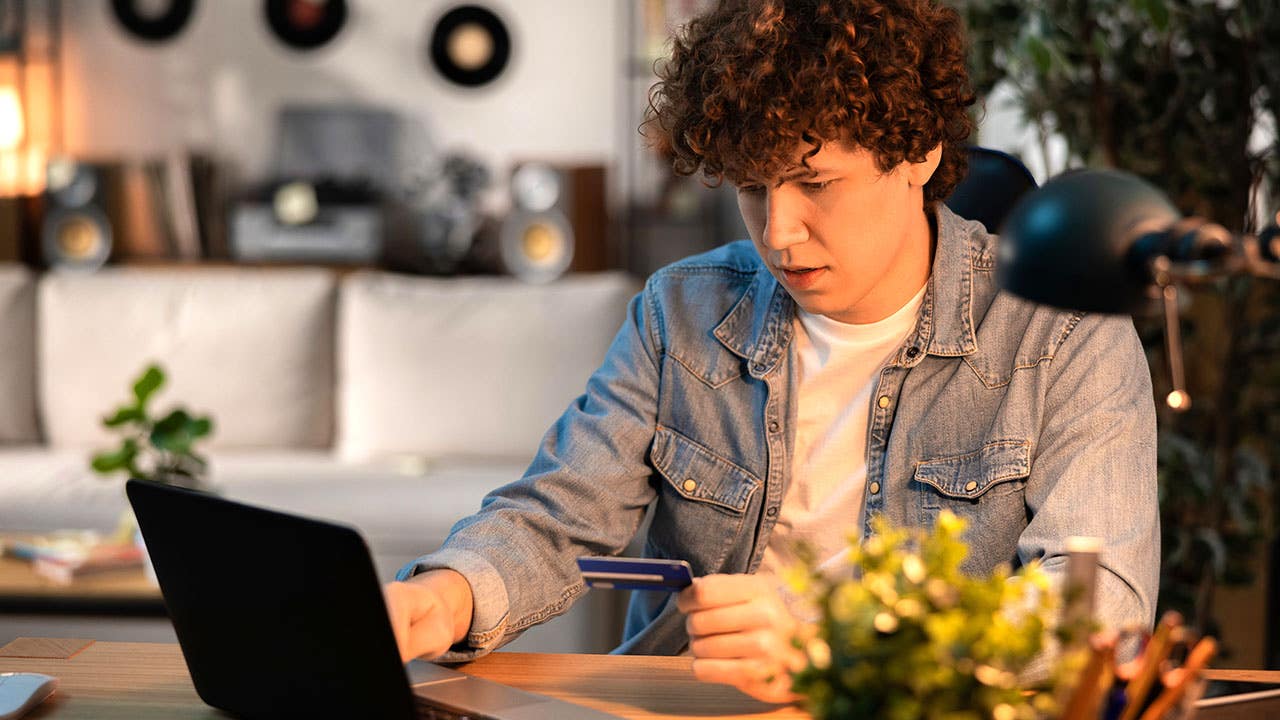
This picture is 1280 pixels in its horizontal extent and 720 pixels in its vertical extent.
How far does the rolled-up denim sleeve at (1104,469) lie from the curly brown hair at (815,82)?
0.23 metres

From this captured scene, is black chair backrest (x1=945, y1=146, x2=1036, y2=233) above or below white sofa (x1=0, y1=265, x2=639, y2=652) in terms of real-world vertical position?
above

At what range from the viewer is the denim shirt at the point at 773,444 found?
107 cm

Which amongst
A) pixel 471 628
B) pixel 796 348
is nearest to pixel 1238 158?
pixel 796 348

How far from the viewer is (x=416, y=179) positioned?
5.07 m

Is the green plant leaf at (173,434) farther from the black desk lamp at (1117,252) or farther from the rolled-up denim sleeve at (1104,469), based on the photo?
the black desk lamp at (1117,252)

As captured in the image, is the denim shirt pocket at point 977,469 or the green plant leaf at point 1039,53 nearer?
the denim shirt pocket at point 977,469

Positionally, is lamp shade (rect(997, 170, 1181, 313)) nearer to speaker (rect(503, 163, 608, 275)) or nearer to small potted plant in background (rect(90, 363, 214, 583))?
small potted plant in background (rect(90, 363, 214, 583))

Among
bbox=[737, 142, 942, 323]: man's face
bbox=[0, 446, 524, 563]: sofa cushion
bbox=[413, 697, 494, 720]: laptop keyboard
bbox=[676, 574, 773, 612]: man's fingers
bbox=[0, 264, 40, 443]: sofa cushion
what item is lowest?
bbox=[0, 446, 524, 563]: sofa cushion

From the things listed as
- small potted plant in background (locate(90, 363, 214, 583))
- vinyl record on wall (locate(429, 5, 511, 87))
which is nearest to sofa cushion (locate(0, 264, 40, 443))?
small potted plant in background (locate(90, 363, 214, 583))

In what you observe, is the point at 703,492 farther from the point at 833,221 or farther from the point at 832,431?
the point at 833,221

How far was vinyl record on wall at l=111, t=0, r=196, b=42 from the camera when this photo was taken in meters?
5.18

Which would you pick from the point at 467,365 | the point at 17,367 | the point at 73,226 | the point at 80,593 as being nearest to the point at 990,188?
the point at 80,593

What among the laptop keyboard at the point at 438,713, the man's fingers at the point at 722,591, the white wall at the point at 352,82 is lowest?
the laptop keyboard at the point at 438,713

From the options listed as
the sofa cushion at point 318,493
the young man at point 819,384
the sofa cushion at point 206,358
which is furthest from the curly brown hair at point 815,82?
the sofa cushion at point 206,358
